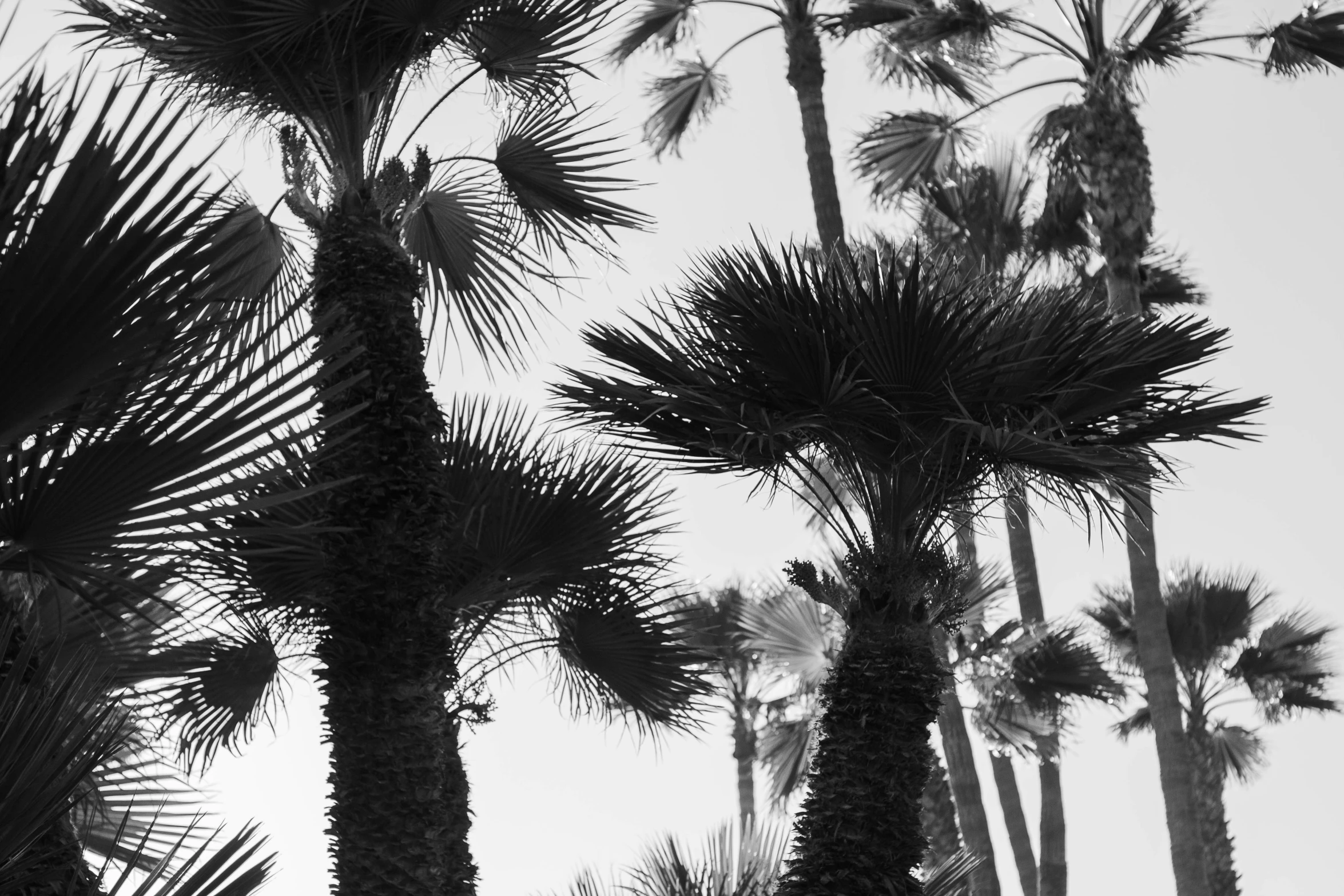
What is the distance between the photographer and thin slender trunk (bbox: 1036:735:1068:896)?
1466cm

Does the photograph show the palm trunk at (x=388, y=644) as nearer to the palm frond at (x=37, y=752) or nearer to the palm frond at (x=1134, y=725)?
the palm frond at (x=37, y=752)

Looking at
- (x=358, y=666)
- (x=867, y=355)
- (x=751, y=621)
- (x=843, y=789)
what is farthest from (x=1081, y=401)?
(x=751, y=621)

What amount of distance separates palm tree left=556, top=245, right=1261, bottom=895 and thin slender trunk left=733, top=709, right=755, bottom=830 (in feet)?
46.3

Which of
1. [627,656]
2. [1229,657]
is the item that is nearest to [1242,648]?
[1229,657]

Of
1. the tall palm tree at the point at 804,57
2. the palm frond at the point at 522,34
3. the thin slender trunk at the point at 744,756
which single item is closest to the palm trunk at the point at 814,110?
the tall palm tree at the point at 804,57

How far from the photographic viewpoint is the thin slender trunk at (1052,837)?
14664 mm

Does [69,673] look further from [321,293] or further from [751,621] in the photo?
[751,621]

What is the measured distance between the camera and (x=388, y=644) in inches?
237

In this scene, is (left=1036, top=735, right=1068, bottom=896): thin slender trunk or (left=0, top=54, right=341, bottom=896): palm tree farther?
(left=1036, top=735, right=1068, bottom=896): thin slender trunk

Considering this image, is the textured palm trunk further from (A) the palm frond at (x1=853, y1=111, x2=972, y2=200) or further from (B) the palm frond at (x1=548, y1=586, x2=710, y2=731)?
(A) the palm frond at (x1=853, y1=111, x2=972, y2=200)

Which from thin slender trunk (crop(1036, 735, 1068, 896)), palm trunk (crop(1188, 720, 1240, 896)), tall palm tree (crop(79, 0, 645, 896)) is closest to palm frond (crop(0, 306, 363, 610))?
tall palm tree (crop(79, 0, 645, 896))

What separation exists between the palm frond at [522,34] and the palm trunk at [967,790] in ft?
22.7

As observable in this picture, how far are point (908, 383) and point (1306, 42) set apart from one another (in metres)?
7.48

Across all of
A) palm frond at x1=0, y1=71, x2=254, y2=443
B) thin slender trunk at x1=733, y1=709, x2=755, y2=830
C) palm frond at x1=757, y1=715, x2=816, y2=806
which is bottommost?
palm frond at x1=0, y1=71, x2=254, y2=443
